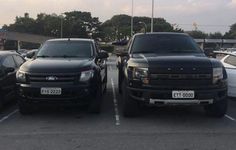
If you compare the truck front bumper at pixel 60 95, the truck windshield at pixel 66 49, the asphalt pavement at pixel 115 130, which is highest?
the truck windshield at pixel 66 49

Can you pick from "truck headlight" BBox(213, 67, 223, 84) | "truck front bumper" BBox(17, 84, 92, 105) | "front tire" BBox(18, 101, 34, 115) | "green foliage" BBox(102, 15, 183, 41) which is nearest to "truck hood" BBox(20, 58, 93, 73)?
"truck front bumper" BBox(17, 84, 92, 105)

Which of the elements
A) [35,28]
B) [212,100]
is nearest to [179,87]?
[212,100]

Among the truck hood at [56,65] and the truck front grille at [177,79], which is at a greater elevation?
the truck hood at [56,65]

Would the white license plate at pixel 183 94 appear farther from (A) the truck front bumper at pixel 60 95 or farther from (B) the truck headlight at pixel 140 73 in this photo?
(A) the truck front bumper at pixel 60 95

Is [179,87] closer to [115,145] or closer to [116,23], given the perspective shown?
[115,145]

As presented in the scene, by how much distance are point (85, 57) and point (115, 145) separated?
3.99m

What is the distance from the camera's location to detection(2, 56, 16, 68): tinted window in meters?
10.8

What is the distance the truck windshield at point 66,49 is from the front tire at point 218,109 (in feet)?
10.4

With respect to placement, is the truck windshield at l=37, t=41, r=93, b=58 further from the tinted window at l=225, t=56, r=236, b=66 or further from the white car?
the tinted window at l=225, t=56, r=236, b=66

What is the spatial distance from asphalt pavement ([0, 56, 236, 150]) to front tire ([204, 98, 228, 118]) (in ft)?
0.39

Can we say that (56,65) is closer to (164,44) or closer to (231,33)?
(164,44)

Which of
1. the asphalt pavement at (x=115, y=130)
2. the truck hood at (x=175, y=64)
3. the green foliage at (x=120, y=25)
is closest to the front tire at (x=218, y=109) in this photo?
the asphalt pavement at (x=115, y=130)

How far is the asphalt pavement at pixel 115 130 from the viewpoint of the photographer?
710cm

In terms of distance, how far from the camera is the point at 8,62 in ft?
36.5
